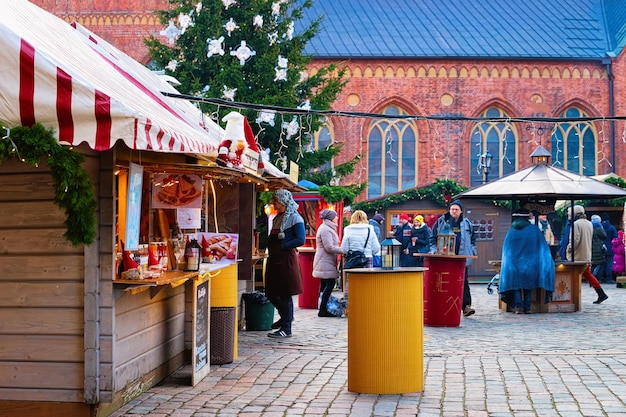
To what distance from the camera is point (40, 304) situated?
7289 millimetres

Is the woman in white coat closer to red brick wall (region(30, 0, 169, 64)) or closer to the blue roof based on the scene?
the blue roof

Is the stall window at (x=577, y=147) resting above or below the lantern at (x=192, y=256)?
above

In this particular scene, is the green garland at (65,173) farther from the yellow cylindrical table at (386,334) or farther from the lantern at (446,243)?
the lantern at (446,243)

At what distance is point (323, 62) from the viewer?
36844 millimetres

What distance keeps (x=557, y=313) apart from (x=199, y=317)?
8788 millimetres

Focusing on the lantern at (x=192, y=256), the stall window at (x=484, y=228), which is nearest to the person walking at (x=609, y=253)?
the stall window at (x=484, y=228)

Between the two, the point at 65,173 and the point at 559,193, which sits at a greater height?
the point at 559,193

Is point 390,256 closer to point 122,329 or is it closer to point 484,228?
point 122,329

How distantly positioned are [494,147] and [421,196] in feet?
34.7

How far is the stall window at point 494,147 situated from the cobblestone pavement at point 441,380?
24337mm

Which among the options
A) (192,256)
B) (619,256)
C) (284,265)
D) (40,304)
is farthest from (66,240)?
(619,256)

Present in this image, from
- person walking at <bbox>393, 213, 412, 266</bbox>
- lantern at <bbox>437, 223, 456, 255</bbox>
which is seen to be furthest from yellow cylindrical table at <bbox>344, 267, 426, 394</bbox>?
person walking at <bbox>393, 213, 412, 266</bbox>

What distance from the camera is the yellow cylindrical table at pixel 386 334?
816 cm

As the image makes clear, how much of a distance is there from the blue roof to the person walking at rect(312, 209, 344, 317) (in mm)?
21683
